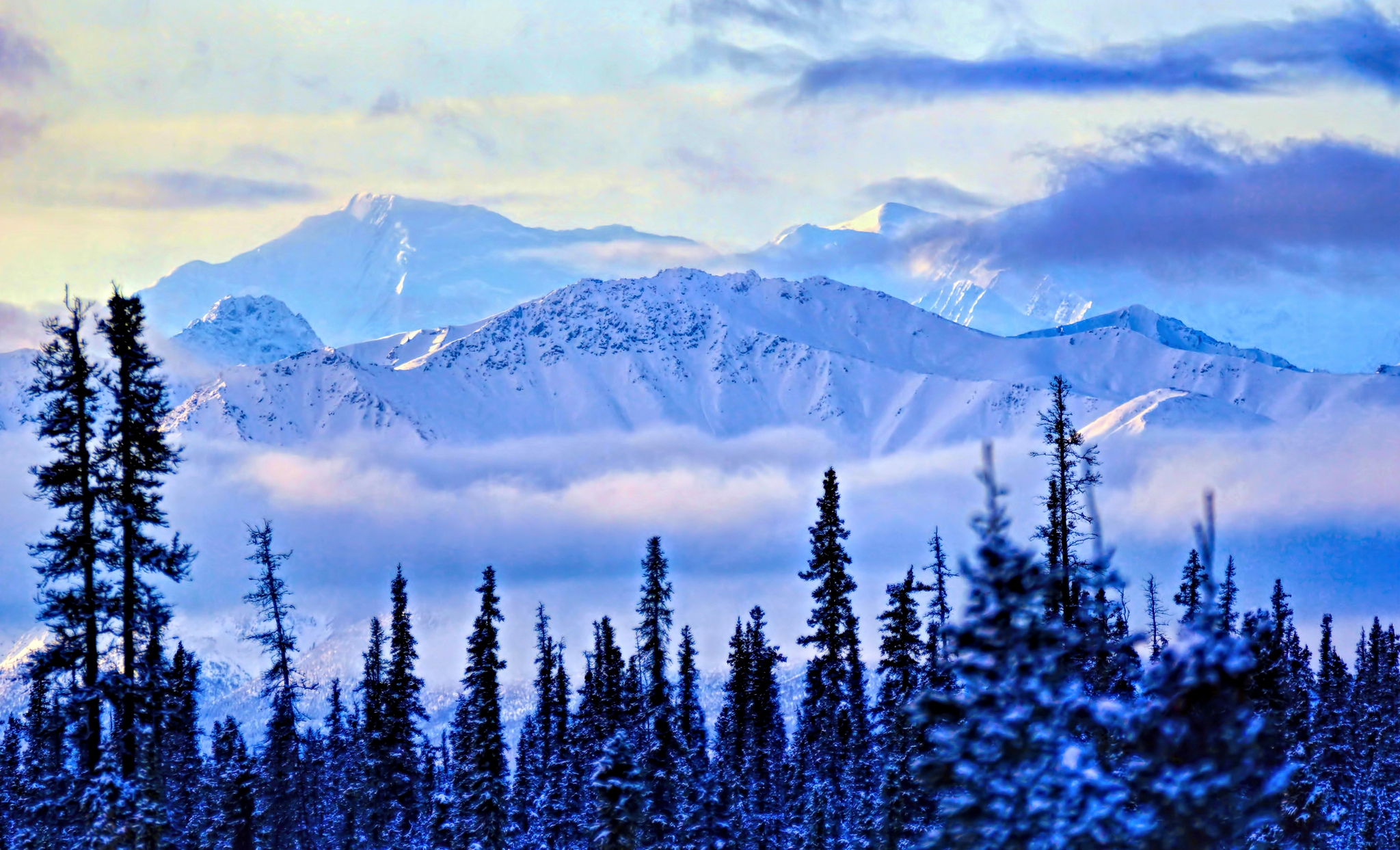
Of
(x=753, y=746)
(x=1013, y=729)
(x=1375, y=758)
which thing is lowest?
(x=1375, y=758)

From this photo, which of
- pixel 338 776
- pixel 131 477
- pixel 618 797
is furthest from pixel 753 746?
pixel 131 477

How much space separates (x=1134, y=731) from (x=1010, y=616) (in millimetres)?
1776

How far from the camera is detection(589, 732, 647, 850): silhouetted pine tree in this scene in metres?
36.1

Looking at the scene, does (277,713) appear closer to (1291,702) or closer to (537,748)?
(537,748)

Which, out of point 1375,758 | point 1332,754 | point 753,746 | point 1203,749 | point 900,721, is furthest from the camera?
point 1375,758

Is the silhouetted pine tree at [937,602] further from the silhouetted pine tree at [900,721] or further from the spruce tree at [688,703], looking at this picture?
the spruce tree at [688,703]

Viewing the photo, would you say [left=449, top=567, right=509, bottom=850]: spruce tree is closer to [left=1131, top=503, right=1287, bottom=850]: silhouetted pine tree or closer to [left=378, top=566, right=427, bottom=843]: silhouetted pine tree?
[left=378, top=566, right=427, bottom=843]: silhouetted pine tree

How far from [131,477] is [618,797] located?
14.2 m

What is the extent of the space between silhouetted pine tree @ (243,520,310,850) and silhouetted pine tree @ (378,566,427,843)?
374cm

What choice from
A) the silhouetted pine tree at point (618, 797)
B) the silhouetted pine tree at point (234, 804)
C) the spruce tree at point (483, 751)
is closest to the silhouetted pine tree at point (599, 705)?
the spruce tree at point (483, 751)

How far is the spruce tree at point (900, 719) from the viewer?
38.8 meters

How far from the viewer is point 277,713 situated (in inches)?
2395

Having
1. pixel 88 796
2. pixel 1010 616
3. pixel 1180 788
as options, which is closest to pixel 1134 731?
pixel 1180 788

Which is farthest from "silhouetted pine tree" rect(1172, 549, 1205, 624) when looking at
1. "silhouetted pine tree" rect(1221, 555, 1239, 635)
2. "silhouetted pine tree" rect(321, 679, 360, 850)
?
"silhouetted pine tree" rect(321, 679, 360, 850)
